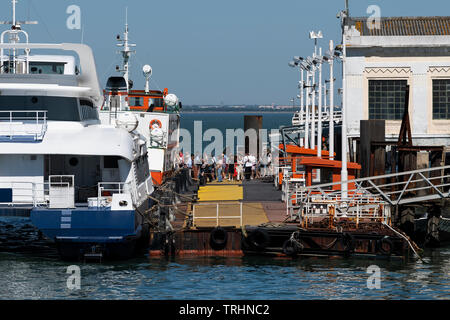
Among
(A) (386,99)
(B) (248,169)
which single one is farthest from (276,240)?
(A) (386,99)

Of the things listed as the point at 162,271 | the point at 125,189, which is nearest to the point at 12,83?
the point at 125,189

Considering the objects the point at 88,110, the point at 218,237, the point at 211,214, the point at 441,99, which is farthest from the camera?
the point at 441,99

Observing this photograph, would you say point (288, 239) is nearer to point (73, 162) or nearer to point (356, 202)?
point (356, 202)

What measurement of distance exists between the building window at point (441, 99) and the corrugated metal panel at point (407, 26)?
3.93 metres

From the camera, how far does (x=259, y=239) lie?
88.6 ft

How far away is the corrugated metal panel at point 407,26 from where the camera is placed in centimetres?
5169

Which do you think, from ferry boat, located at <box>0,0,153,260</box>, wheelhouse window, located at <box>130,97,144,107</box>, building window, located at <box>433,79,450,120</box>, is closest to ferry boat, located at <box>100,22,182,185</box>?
wheelhouse window, located at <box>130,97,144,107</box>

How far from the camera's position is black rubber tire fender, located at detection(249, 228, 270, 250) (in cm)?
2702

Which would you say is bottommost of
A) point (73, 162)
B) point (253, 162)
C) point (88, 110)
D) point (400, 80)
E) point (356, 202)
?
point (356, 202)

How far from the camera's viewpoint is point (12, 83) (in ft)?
92.6

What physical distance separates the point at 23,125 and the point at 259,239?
8459 millimetres

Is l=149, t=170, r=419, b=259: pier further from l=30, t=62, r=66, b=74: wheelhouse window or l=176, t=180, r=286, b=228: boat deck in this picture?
l=30, t=62, r=66, b=74: wheelhouse window
